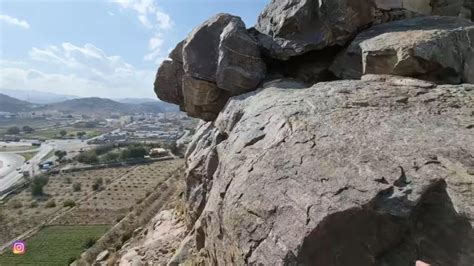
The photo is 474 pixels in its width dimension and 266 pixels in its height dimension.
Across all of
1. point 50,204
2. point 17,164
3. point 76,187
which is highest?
point 50,204

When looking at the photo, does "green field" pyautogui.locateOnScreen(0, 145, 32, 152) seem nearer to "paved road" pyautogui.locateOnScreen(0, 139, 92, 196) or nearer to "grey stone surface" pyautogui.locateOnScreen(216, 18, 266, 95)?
"paved road" pyautogui.locateOnScreen(0, 139, 92, 196)

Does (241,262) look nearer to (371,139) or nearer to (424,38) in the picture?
(371,139)

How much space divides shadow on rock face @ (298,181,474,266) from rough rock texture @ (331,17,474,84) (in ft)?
14.2

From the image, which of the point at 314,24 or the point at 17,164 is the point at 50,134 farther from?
the point at 314,24

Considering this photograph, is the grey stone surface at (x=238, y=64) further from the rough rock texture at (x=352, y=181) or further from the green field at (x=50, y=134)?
the green field at (x=50, y=134)

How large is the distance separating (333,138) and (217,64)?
615 centimetres

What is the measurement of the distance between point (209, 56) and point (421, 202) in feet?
27.4

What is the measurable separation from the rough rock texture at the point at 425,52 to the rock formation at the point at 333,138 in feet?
0.09

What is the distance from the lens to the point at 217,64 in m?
12.0

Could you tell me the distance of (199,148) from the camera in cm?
1235

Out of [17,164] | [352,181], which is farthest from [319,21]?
[17,164]

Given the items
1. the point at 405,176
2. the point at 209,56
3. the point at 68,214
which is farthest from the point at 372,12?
the point at 68,214

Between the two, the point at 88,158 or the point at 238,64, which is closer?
the point at 238,64

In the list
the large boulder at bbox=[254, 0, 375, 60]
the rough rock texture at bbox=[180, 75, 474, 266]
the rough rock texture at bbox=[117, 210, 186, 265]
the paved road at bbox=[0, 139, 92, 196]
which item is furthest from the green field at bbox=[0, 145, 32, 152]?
the rough rock texture at bbox=[180, 75, 474, 266]
